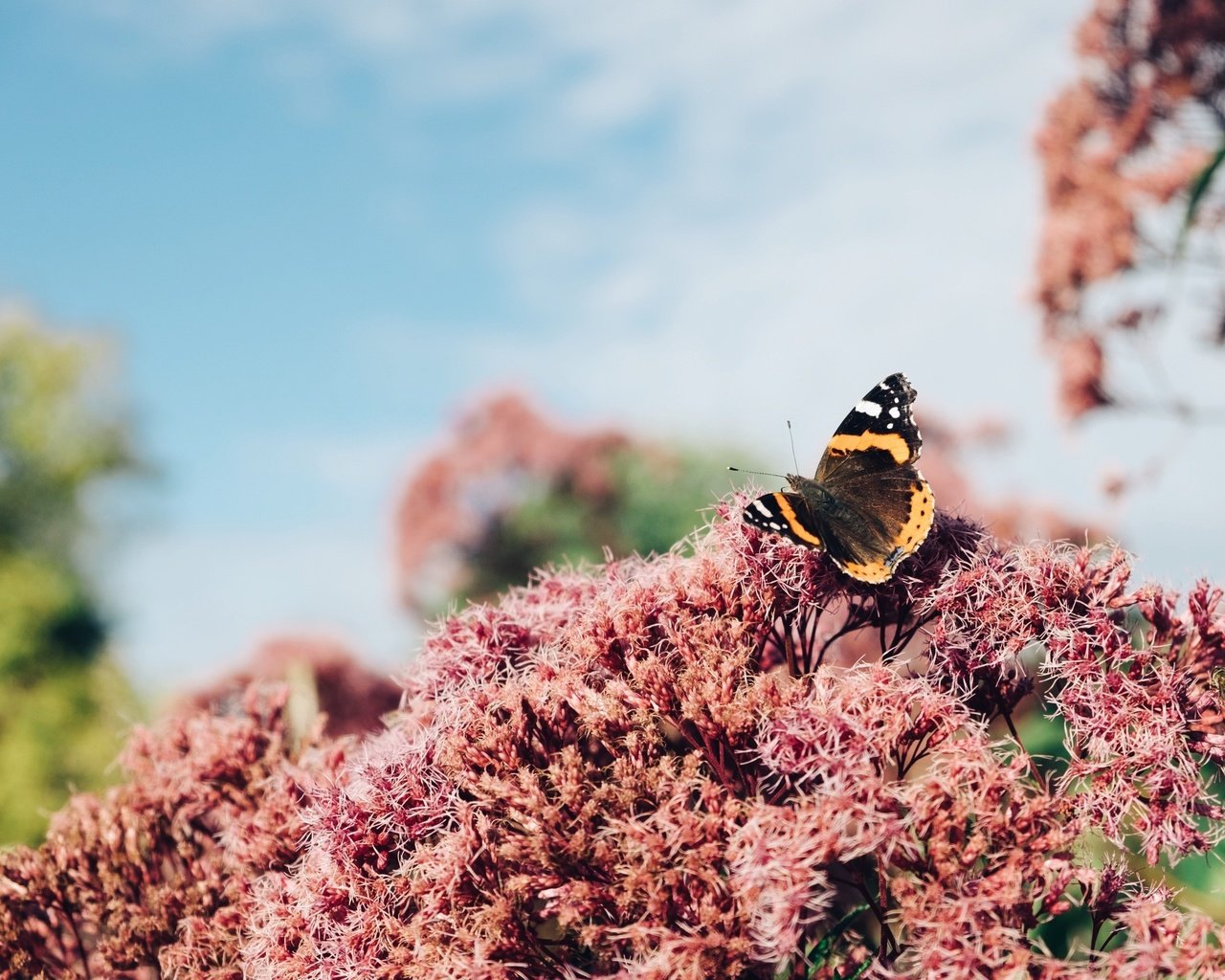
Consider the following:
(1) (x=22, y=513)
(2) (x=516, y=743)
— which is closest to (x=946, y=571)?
(2) (x=516, y=743)

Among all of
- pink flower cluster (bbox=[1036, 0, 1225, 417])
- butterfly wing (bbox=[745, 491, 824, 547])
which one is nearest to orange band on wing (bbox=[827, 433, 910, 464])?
butterfly wing (bbox=[745, 491, 824, 547])

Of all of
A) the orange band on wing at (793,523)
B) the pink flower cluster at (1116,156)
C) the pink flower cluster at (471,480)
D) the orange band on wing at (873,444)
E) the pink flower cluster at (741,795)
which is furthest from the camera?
the pink flower cluster at (471,480)

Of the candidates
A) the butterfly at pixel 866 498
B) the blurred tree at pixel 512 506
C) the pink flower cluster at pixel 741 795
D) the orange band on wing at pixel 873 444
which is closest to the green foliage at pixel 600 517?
the blurred tree at pixel 512 506

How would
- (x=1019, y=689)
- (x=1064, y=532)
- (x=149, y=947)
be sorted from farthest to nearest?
(x=1064, y=532) < (x=149, y=947) < (x=1019, y=689)

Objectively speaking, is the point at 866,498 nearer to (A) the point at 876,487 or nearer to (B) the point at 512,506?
(A) the point at 876,487

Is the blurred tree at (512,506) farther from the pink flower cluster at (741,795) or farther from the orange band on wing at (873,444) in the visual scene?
the pink flower cluster at (741,795)

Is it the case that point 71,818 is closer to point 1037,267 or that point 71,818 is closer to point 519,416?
point 1037,267
